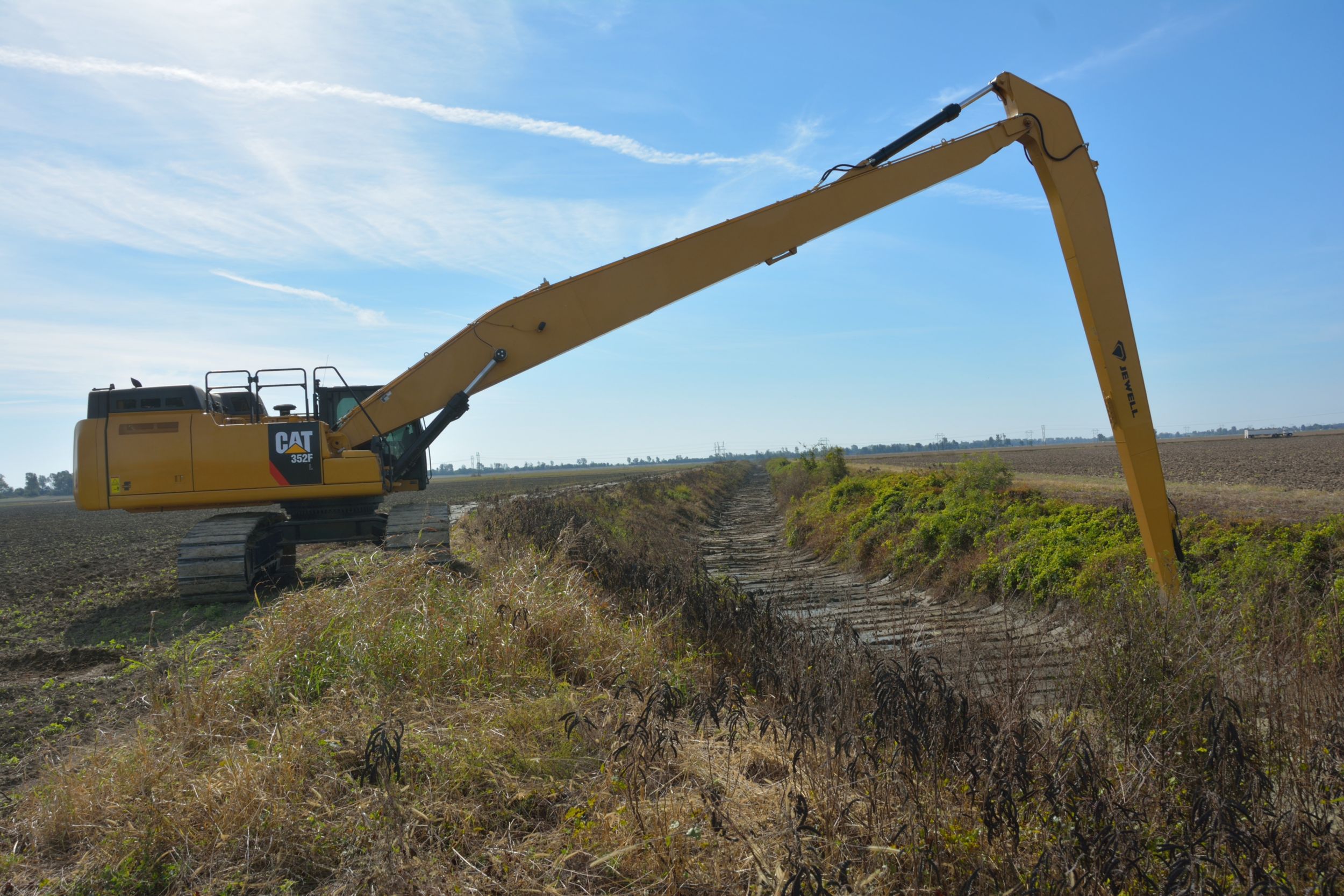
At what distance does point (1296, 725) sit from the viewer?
4.19m

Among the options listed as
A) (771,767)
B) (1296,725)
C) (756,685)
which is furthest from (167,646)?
Result: (1296,725)

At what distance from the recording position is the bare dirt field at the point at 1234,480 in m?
13.4

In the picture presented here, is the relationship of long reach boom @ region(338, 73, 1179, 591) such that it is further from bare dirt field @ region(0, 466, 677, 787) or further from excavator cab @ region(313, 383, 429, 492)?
bare dirt field @ region(0, 466, 677, 787)

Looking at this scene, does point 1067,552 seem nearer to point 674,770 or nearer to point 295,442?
point 674,770

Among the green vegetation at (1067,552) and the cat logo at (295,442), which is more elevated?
the cat logo at (295,442)

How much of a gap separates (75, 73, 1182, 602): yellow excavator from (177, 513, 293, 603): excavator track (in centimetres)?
3

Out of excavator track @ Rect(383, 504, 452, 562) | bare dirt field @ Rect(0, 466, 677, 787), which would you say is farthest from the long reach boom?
bare dirt field @ Rect(0, 466, 677, 787)

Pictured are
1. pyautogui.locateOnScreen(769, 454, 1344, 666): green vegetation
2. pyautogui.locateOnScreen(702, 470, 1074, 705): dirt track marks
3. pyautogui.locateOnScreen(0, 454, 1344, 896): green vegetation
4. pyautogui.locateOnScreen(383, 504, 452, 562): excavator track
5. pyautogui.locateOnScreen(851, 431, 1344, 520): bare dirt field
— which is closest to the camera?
pyautogui.locateOnScreen(0, 454, 1344, 896): green vegetation

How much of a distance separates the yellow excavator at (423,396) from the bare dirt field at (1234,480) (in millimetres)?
5443

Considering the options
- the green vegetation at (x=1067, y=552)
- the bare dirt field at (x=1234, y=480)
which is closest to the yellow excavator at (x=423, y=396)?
the green vegetation at (x=1067, y=552)

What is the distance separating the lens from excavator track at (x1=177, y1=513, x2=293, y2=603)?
11.1 m

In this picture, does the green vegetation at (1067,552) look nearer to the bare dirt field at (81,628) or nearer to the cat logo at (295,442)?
the bare dirt field at (81,628)

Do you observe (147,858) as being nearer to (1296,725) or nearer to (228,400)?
(1296,725)

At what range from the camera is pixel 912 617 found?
34.9ft
